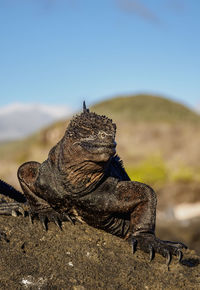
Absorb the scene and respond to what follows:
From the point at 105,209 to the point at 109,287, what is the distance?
1.05m

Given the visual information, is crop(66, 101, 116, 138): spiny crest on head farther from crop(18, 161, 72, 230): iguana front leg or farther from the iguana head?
crop(18, 161, 72, 230): iguana front leg

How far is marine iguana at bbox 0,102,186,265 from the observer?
5176mm

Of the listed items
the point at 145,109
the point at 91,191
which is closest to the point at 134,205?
the point at 91,191

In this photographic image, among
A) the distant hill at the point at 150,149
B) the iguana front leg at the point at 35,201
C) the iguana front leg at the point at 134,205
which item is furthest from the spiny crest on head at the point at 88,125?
the distant hill at the point at 150,149

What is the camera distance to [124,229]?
19.5ft

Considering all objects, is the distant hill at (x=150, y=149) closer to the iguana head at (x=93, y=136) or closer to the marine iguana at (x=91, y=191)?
the marine iguana at (x=91, y=191)

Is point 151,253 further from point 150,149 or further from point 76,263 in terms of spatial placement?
point 150,149

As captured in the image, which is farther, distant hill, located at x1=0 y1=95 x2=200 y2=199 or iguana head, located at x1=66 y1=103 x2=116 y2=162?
distant hill, located at x1=0 y1=95 x2=200 y2=199

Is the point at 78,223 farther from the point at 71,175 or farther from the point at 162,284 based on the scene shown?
→ the point at 162,284

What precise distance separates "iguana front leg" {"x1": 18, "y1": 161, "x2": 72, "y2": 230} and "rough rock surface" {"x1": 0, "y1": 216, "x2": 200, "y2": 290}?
0.09 meters

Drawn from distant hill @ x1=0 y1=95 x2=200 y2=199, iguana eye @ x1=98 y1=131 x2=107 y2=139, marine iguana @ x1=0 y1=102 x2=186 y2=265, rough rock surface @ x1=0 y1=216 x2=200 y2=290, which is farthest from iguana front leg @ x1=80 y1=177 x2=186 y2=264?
distant hill @ x1=0 y1=95 x2=200 y2=199

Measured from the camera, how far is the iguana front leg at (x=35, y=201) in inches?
226

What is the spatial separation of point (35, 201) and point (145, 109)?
42984 mm

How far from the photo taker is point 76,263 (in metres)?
5.11
